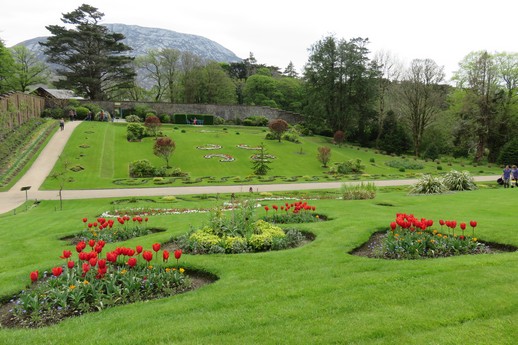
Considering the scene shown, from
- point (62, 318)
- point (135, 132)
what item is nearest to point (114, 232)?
point (62, 318)

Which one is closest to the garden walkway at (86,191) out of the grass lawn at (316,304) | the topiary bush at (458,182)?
the topiary bush at (458,182)

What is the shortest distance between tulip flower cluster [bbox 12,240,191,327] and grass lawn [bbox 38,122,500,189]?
17.7 m

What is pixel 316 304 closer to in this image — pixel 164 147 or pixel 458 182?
pixel 458 182

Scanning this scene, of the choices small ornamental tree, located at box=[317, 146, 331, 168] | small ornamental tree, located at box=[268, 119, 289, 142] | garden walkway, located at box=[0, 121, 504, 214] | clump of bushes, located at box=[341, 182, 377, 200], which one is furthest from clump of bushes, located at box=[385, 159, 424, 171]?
clump of bushes, located at box=[341, 182, 377, 200]

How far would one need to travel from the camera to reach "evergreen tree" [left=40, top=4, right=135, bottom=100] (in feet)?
158

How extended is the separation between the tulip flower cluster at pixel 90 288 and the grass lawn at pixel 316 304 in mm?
334

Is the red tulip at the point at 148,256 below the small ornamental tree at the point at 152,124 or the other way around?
below

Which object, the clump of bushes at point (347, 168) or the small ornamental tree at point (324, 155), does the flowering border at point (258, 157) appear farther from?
the clump of bushes at point (347, 168)

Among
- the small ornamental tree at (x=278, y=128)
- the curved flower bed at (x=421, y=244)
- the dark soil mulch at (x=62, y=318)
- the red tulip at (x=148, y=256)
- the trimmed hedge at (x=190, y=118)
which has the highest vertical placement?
the trimmed hedge at (x=190, y=118)

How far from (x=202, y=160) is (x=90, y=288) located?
84.5 feet

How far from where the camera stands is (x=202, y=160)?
3055 cm

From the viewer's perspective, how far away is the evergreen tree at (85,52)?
158 ft

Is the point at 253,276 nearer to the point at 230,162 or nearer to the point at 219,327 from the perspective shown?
the point at 219,327

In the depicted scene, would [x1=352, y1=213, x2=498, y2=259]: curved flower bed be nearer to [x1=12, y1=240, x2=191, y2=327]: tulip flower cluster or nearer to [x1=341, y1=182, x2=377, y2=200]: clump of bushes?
[x1=12, y1=240, x2=191, y2=327]: tulip flower cluster
